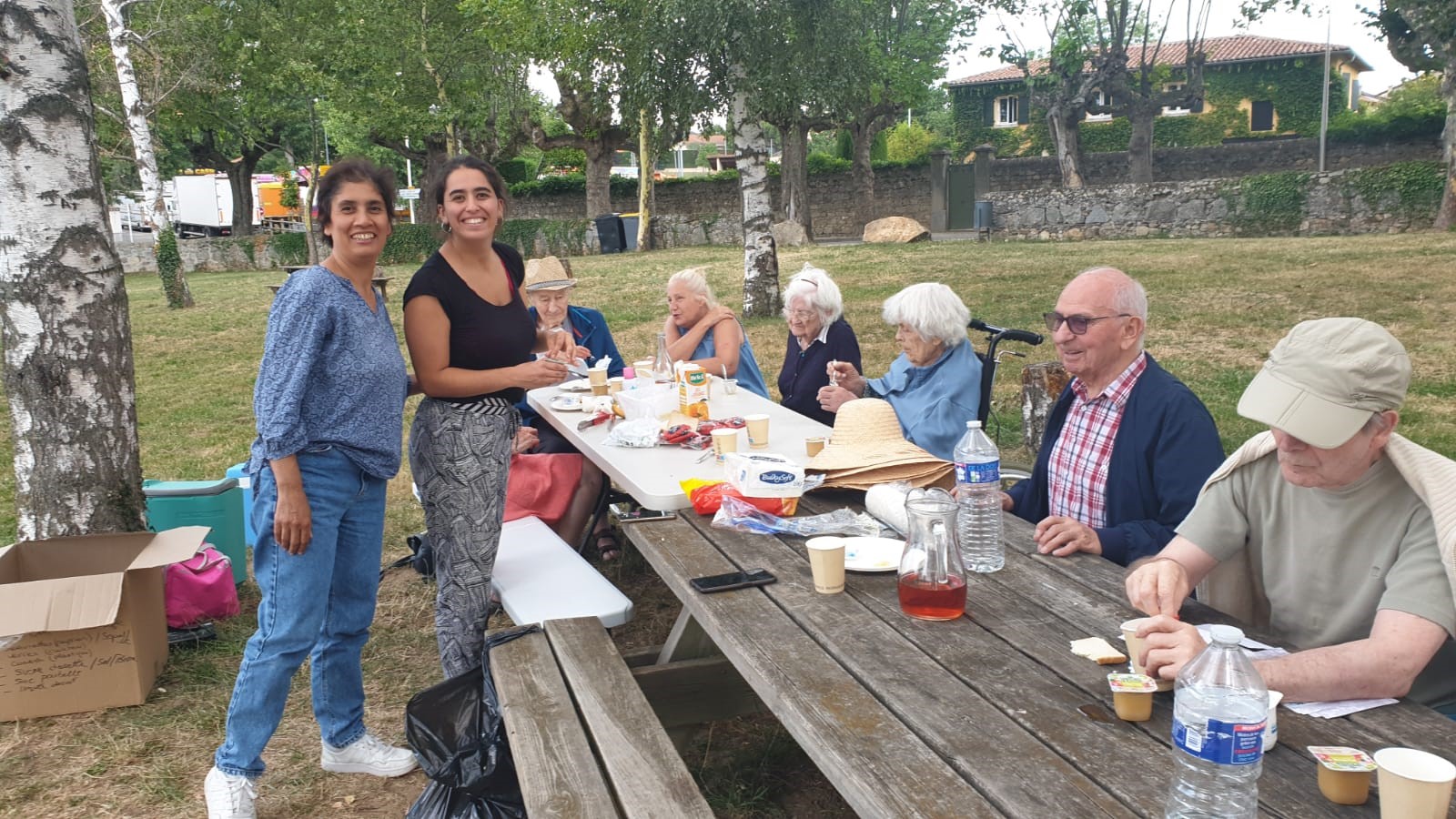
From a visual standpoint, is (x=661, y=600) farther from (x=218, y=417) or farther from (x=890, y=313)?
(x=218, y=417)

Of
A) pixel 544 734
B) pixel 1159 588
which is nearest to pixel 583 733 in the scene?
pixel 544 734

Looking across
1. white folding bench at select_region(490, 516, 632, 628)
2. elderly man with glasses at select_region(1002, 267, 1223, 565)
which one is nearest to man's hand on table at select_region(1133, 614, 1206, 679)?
elderly man with glasses at select_region(1002, 267, 1223, 565)

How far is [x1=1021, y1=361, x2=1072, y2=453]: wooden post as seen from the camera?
6195 mm

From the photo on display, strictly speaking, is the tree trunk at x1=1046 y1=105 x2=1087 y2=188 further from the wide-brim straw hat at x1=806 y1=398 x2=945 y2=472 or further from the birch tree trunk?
the wide-brim straw hat at x1=806 y1=398 x2=945 y2=472

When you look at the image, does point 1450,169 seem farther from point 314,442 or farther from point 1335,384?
point 314,442

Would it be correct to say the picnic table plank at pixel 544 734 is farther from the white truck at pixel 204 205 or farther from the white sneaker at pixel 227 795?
the white truck at pixel 204 205

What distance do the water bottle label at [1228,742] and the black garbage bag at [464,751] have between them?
1.65 m

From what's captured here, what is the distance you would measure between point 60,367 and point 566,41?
15346 millimetres

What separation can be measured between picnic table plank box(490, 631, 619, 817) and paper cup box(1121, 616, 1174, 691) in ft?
3.30

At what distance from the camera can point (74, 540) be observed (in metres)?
3.80

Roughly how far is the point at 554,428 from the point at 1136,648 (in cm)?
327

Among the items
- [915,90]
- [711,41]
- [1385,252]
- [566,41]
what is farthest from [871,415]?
[915,90]

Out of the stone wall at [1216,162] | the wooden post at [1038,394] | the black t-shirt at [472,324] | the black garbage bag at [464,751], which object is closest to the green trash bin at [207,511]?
the black t-shirt at [472,324]

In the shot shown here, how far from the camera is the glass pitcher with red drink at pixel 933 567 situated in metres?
2.10
